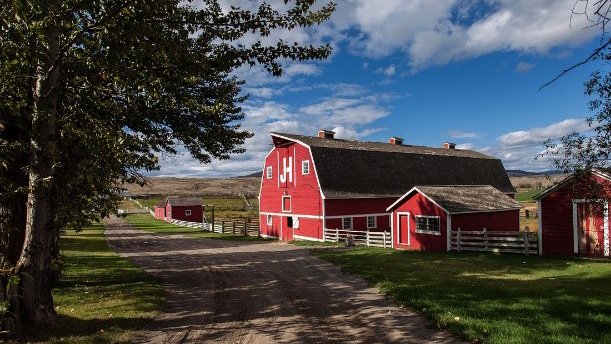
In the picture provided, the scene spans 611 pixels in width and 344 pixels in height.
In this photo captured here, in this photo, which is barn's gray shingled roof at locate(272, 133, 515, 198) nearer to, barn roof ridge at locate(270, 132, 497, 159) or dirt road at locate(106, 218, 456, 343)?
barn roof ridge at locate(270, 132, 497, 159)

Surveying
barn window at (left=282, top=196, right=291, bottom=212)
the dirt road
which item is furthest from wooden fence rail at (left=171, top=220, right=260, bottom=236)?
the dirt road

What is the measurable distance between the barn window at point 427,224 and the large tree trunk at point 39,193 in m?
20.2

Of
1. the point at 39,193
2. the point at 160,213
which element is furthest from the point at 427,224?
the point at 160,213

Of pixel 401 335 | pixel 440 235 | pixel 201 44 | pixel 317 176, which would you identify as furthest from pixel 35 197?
pixel 317 176

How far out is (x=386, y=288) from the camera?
12438 millimetres

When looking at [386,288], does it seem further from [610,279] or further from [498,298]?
[610,279]

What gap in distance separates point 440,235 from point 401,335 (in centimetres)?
1670

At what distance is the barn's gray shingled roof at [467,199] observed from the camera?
2412 cm

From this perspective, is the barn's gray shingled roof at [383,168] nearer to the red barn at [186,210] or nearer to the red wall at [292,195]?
the red wall at [292,195]

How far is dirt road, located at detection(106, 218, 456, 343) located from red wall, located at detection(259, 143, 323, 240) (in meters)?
14.7

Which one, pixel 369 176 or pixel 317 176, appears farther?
pixel 369 176

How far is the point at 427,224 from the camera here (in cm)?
2475

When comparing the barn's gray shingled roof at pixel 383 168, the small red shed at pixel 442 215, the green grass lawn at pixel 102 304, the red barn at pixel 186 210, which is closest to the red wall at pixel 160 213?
the red barn at pixel 186 210

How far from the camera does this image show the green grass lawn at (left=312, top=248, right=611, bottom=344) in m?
8.02
